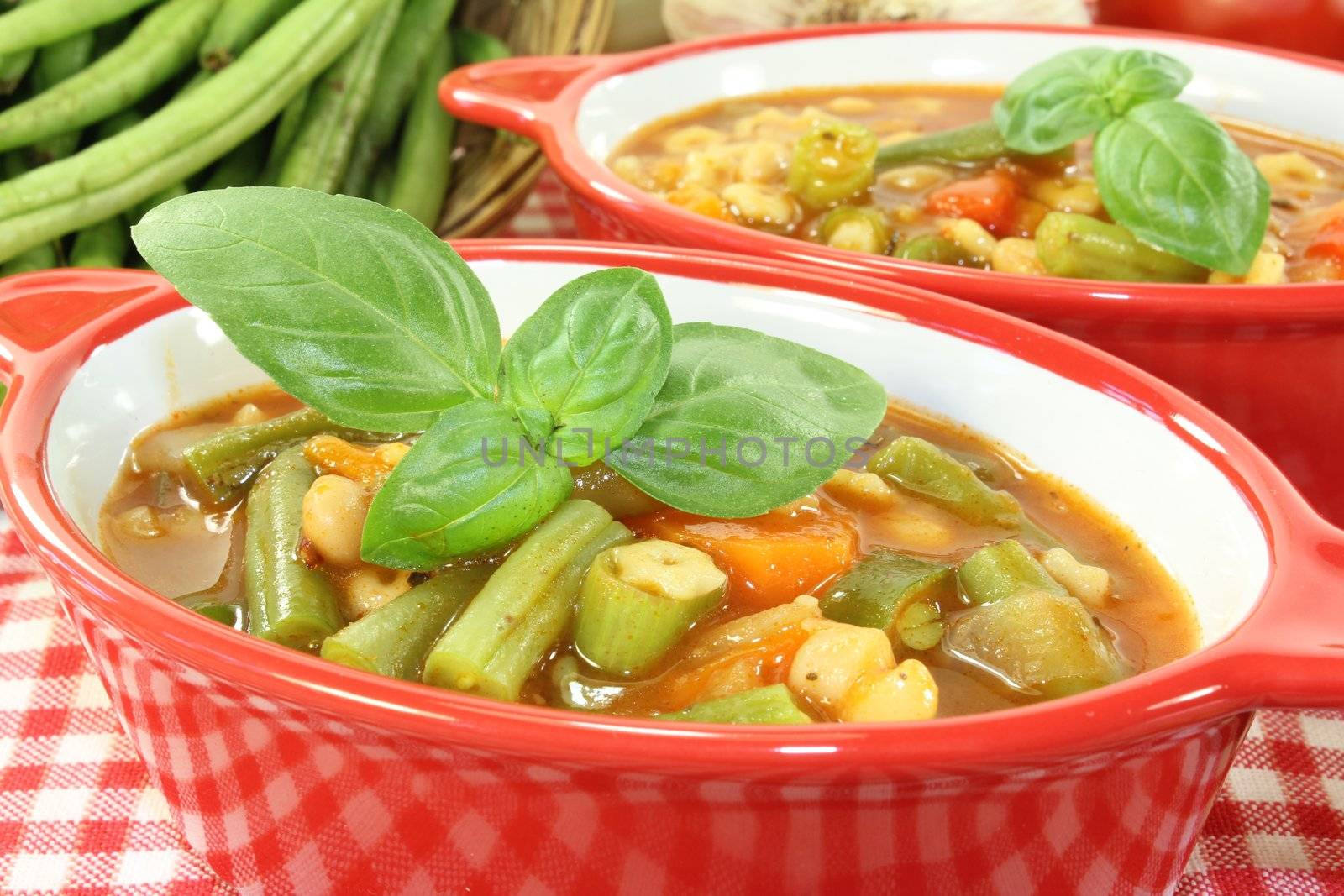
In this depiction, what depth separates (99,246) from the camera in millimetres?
2906

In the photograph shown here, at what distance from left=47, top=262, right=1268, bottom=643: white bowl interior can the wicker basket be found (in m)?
1.01

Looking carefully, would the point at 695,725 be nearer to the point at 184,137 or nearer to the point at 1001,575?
the point at 1001,575

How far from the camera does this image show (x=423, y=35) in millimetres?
3391

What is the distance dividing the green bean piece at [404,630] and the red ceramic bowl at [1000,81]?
888 mm

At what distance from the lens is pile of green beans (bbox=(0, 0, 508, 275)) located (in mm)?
2791

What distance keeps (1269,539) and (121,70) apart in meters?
2.39

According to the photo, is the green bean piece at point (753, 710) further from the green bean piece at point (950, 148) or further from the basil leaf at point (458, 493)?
the green bean piece at point (950, 148)

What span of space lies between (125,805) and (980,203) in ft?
6.07

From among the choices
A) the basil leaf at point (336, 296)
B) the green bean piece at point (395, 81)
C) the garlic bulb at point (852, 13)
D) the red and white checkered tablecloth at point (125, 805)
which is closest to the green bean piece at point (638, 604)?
the basil leaf at point (336, 296)

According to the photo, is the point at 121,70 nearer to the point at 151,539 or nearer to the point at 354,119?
the point at 354,119

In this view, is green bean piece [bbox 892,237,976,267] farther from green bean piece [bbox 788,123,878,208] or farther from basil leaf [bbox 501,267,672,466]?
basil leaf [bbox 501,267,672,466]

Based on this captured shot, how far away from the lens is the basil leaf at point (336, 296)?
59.2 inches

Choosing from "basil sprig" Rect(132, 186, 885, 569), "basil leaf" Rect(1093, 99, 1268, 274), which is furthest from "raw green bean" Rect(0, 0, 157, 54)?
"basil leaf" Rect(1093, 99, 1268, 274)

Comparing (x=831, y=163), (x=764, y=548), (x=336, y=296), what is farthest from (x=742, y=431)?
(x=831, y=163)
